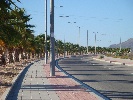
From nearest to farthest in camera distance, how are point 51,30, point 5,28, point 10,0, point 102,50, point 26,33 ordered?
1. point 10,0
2. point 5,28
3. point 51,30
4. point 26,33
5. point 102,50

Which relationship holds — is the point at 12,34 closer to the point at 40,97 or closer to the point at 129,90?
the point at 40,97

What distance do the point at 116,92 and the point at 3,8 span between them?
5.69 metres

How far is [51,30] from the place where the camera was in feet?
68.2

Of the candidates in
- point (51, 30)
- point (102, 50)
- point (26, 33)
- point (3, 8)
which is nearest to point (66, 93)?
point (3, 8)

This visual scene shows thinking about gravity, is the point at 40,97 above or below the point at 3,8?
below

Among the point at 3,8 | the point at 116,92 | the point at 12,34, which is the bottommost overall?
the point at 116,92

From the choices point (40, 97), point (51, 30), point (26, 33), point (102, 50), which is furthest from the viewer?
point (102, 50)

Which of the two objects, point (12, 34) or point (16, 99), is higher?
point (12, 34)

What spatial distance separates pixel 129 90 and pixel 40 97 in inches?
183

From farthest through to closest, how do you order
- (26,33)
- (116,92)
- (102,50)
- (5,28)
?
(102,50)
(26,33)
(116,92)
(5,28)

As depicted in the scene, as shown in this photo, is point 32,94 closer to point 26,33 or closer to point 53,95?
point 53,95

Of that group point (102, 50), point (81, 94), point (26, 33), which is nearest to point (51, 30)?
point (81, 94)

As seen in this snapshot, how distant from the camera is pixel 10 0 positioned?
35.6 feet

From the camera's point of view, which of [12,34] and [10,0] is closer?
[10,0]
